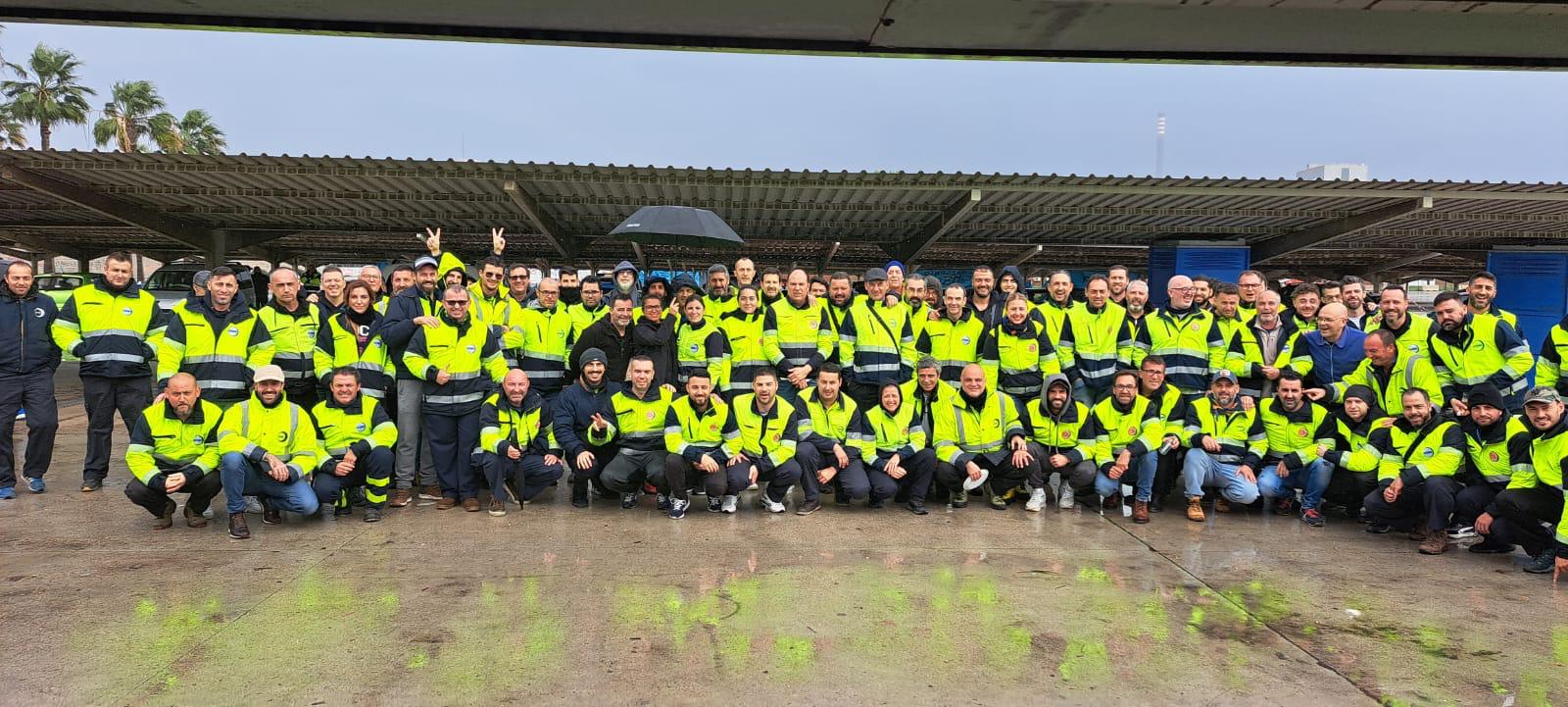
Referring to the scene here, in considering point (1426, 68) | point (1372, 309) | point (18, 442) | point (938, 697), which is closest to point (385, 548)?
point (938, 697)

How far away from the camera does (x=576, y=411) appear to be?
5.97 m

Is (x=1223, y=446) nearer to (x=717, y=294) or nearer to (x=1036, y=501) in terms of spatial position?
(x=1036, y=501)

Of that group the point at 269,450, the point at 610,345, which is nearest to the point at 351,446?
the point at 269,450

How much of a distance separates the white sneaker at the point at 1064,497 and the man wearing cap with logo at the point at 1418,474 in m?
1.83

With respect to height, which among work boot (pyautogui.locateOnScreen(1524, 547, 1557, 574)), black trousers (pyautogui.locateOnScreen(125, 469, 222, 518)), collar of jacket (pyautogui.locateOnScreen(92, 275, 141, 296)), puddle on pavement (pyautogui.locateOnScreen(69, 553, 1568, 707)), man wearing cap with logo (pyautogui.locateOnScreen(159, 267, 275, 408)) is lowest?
puddle on pavement (pyautogui.locateOnScreen(69, 553, 1568, 707))

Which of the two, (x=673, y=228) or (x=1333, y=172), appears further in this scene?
(x=1333, y=172)

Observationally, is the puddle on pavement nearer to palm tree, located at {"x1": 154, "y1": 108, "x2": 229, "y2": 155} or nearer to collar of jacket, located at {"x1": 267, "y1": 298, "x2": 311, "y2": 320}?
collar of jacket, located at {"x1": 267, "y1": 298, "x2": 311, "y2": 320}

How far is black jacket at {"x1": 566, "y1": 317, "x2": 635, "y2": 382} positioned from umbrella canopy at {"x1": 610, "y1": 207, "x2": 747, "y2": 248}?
1062 millimetres

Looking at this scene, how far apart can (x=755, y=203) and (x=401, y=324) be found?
7.21 m

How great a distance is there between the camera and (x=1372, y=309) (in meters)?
8.02

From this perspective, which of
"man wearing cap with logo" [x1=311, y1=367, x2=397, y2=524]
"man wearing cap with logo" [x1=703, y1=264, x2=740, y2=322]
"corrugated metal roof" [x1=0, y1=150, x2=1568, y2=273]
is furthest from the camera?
"corrugated metal roof" [x1=0, y1=150, x2=1568, y2=273]

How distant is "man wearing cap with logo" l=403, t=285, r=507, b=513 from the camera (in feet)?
19.0

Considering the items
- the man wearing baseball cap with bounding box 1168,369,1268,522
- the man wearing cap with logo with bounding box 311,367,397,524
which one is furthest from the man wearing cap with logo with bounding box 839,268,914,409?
the man wearing cap with logo with bounding box 311,367,397,524

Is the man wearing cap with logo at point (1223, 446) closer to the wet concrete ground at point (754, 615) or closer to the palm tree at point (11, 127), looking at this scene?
the wet concrete ground at point (754, 615)
